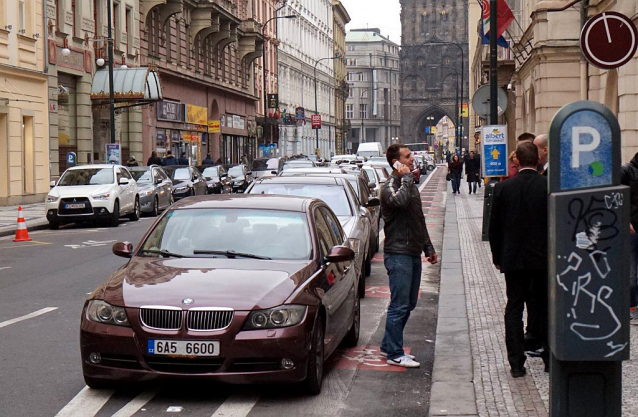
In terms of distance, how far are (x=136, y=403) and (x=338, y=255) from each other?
203 cm

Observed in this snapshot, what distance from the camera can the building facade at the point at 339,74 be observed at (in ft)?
387

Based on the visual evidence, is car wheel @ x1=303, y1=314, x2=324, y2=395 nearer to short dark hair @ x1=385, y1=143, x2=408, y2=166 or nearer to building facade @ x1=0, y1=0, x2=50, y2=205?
short dark hair @ x1=385, y1=143, x2=408, y2=166

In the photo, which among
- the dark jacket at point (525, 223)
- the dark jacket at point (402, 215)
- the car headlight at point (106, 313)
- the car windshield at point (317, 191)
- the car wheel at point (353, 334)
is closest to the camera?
the car headlight at point (106, 313)

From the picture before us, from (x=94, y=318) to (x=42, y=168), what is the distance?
1153 inches

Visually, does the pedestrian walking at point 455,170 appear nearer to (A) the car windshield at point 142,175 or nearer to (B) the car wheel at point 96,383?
(A) the car windshield at point 142,175

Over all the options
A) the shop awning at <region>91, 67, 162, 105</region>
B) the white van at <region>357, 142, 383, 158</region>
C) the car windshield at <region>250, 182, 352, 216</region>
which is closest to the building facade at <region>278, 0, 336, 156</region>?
the white van at <region>357, 142, 383, 158</region>

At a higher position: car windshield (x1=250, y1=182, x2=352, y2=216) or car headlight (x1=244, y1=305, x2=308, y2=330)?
car windshield (x1=250, y1=182, x2=352, y2=216)

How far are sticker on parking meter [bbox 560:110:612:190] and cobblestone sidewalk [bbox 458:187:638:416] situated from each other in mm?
1822

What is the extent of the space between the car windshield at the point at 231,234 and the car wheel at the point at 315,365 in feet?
3.07

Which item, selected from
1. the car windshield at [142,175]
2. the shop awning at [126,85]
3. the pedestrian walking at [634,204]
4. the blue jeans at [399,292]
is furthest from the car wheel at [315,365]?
the shop awning at [126,85]

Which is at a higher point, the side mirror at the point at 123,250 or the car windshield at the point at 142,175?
the car windshield at the point at 142,175

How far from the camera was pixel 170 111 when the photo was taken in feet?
161

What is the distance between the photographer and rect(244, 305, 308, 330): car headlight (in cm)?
705

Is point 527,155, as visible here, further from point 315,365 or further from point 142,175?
point 142,175
